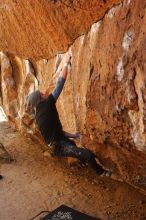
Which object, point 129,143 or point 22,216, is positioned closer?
point 129,143

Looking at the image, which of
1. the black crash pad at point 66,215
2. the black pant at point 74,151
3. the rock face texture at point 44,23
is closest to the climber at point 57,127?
the black pant at point 74,151

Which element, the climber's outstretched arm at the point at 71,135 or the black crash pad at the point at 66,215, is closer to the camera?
the black crash pad at the point at 66,215

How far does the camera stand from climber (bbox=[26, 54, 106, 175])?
5.34 metres

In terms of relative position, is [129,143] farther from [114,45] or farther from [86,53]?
[86,53]

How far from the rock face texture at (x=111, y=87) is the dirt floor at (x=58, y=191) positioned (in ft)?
1.98

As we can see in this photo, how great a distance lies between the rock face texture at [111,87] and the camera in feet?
10.8

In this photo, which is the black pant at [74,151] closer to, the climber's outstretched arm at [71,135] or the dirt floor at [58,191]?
the climber's outstretched arm at [71,135]

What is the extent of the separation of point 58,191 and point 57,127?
123 centimetres

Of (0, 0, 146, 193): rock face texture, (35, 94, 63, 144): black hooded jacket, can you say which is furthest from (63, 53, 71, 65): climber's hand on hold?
(35, 94, 63, 144): black hooded jacket

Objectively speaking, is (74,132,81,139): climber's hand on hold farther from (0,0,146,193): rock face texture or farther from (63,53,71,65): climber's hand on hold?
(63,53,71,65): climber's hand on hold

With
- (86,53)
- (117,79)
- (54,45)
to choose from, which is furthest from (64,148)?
(117,79)

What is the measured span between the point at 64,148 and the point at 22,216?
1.29 m

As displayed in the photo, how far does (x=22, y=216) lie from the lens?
5.46 meters

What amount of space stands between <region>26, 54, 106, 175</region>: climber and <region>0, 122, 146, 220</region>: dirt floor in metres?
0.51
